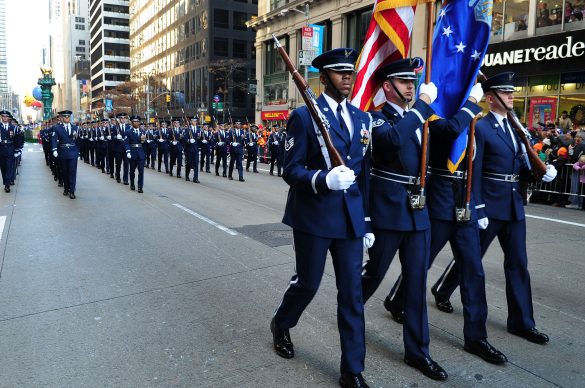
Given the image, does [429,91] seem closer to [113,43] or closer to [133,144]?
[133,144]

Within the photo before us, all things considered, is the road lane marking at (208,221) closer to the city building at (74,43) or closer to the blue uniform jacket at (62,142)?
the blue uniform jacket at (62,142)

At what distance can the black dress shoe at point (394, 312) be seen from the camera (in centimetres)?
466

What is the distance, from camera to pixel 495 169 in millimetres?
4418

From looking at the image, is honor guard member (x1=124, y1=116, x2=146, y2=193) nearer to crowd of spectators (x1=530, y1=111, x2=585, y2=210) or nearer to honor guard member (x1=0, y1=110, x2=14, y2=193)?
honor guard member (x1=0, y1=110, x2=14, y2=193)

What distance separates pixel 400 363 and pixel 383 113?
182 centimetres

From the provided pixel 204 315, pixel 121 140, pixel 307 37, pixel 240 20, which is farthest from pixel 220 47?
pixel 204 315

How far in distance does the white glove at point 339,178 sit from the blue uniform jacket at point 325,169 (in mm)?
225

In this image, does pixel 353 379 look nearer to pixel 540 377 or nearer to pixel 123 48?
pixel 540 377

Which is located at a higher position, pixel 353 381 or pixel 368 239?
pixel 368 239

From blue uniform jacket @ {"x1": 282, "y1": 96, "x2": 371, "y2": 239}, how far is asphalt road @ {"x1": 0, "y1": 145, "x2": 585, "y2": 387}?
1046 millimetres

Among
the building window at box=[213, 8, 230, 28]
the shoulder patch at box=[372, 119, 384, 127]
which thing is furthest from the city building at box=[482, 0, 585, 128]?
the building window at box=[213, 8, 230, 28]

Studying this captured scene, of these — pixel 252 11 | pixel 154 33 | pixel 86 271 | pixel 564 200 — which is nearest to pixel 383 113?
pixel 86 271

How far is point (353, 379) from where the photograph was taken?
3400mm

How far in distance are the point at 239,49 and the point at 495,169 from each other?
6571 cm
